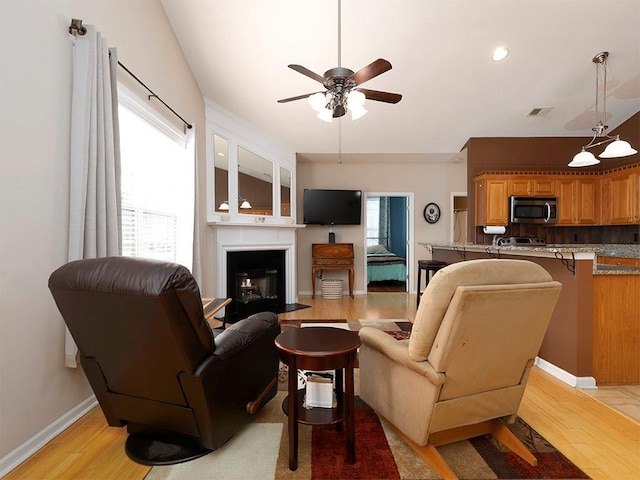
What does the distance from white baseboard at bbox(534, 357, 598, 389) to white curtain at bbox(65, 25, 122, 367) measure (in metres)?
3.39

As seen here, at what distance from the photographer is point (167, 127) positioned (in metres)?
3.16

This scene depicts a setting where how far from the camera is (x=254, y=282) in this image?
507cm

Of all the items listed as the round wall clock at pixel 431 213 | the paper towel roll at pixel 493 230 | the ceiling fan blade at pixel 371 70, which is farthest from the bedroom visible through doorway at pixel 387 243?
the ceiling fan blade at pixel 371 70

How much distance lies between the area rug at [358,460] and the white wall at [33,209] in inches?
31.0

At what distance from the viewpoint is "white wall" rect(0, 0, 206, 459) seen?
156 cm

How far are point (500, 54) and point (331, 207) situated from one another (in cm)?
339

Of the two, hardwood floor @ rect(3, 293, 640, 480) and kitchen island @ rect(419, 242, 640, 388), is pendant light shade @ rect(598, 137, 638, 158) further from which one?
hardwood floor @ rect(3, 293, 640, 480)

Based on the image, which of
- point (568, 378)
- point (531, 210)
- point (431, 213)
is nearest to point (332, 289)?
point (431, 213)

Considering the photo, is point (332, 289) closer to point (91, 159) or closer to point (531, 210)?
point (531, 210)

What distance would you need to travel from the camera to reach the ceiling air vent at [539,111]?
4551 millimetres

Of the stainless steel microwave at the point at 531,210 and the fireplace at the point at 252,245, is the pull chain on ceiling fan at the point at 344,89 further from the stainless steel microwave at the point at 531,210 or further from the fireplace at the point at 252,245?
the stainless steel microwave at the point at 531,210

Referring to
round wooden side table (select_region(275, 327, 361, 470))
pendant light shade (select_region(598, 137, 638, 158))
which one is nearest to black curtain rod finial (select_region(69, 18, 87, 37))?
round wooden side table (select_region(275, 327, 361, 470))

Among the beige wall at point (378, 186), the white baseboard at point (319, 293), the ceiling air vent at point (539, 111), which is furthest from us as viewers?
the beige wall at point (378, 186)

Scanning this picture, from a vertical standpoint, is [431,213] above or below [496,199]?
below
